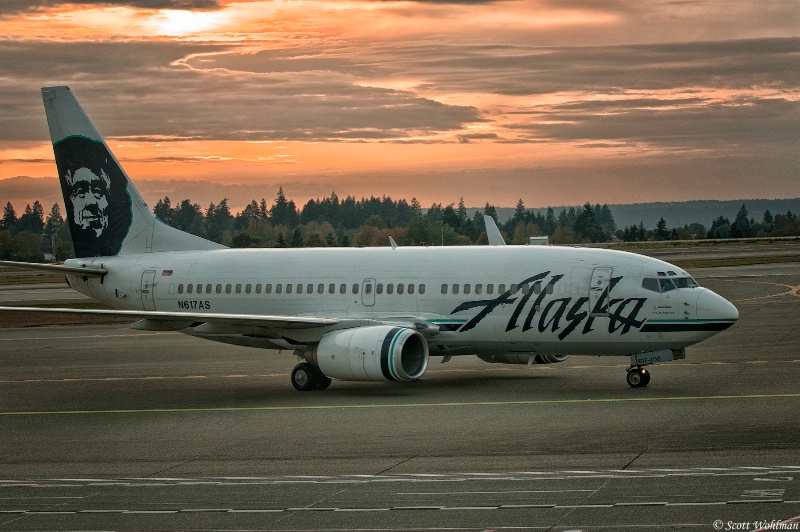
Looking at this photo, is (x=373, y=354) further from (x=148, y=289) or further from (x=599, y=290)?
(x=148, y=289)

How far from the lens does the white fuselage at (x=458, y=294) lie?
30.5 meters

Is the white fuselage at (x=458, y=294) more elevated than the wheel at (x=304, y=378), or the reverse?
the white fuselage at (x=458, y=294)

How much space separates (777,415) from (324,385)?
1307cm

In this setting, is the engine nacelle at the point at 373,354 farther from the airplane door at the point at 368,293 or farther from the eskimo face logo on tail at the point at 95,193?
Answer: the eskimo face logo on tail at the point at 95,193

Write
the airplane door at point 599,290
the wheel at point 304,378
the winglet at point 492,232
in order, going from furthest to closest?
1. the winglet at point 492,232
2. the wheel at point 304,378
3. the airplane door at point 599,290

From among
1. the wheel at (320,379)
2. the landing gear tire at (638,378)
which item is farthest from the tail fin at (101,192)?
the landing gear tire at (638,378)

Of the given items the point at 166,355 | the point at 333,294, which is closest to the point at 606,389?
the point at 333,294

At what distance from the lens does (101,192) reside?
39438 mm

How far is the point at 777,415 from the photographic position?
83.3 ft

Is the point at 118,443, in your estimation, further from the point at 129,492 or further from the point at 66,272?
the point at 66,272

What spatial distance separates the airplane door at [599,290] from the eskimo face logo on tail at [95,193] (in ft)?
54.6

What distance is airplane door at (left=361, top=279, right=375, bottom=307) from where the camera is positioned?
34031mm

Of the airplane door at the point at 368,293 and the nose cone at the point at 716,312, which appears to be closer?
the nose cone at the point at 716,312

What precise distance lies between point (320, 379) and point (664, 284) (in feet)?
32.8
